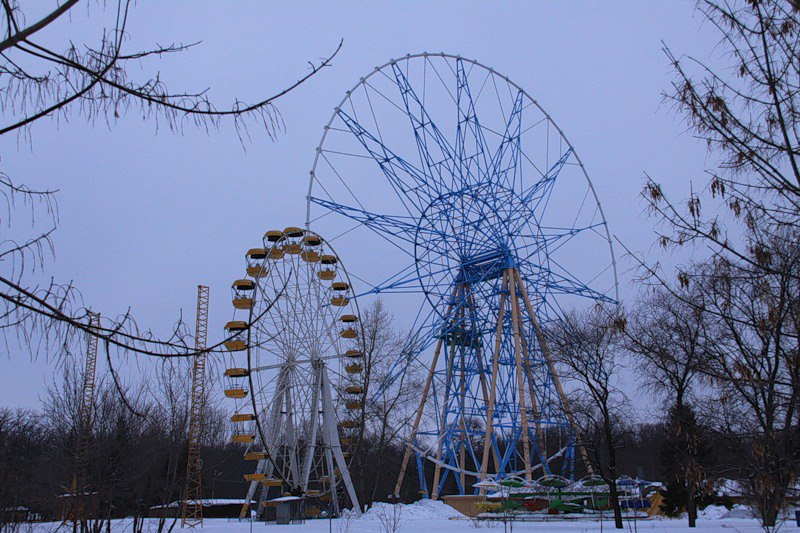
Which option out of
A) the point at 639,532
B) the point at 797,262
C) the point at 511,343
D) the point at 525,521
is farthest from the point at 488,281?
the point at 797,262

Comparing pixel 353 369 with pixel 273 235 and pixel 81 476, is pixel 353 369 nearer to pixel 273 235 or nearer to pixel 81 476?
pixel 273 235

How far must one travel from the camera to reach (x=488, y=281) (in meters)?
33.0

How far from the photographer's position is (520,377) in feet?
96.4

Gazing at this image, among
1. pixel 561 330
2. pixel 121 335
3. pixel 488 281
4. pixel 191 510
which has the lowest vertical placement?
pixel 191 510

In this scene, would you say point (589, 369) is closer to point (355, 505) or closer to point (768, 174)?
point (355, 505)

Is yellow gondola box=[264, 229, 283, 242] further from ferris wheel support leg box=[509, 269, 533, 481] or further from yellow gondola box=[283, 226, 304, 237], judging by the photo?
ferris wheel support leg box=[509, 269, 533, 481]

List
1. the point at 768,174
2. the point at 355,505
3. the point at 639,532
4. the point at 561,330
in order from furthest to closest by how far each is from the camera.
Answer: the point at 355,505 < the point at 561,330 < the point at 639,532 < the point at 768,174

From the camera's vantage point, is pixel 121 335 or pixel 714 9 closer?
pixel 121 335

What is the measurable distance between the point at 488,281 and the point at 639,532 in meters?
16.0

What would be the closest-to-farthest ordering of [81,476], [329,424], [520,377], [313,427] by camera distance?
[81,476]
[520,377]
[313,427]
[329,424]

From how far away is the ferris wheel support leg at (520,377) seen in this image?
28.3 meters

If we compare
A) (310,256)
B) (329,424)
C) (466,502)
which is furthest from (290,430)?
(466,502)

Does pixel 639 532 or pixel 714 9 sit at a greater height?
pixel 714 9

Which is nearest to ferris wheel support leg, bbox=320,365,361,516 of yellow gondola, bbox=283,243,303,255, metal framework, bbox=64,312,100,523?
yellow gondola, bbox=283,243,303,255
